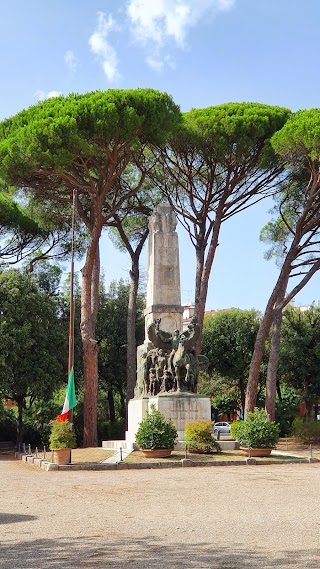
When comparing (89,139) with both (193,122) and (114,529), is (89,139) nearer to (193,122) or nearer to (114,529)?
(193,122)

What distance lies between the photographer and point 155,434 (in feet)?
54.3

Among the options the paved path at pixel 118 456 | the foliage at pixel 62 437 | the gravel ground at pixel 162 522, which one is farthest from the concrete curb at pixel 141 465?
the gravel ground at pixel 162 522

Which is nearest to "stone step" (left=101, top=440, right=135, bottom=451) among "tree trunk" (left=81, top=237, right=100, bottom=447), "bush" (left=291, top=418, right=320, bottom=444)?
"tree trunk" (left=81, top=237, right=100, bottom=447)

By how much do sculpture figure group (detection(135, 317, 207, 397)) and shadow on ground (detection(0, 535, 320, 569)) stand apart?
42.8ft

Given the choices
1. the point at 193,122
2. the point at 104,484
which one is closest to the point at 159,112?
the point at 193,122

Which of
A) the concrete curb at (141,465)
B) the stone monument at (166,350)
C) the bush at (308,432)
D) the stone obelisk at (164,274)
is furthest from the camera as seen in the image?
the bush at (308,432)

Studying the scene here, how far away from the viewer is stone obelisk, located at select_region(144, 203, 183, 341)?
21.5 meters

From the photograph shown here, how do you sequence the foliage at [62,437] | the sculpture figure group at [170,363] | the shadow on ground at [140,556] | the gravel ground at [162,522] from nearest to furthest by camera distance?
the shadow on ground at [140,556], the gravel ground at [162,522], the foliage at [62,437], the sculpture figure group at [170,363]

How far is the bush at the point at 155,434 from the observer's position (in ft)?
54.4

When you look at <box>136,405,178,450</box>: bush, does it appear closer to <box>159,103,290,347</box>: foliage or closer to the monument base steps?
the monument base steps

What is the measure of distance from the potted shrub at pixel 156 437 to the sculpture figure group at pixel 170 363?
2794mm

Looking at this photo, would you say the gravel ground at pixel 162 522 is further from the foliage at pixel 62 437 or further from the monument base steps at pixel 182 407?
the monument base steps at pixel 182 407

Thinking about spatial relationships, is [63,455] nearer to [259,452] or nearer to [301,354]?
[259,452]

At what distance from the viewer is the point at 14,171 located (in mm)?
23938
